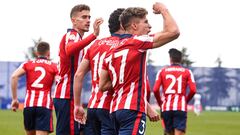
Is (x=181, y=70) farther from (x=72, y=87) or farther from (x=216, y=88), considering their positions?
(x=216, y=88)

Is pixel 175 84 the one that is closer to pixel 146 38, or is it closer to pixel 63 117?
pixel 63 117

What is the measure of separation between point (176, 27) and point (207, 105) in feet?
182

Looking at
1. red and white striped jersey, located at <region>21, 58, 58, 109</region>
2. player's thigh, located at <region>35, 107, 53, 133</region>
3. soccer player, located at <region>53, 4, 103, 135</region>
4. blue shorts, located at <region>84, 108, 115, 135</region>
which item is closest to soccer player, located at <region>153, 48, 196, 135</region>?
red and white striped jersey, located at <region>21, 58, 58, 109</region>

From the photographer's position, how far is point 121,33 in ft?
Answer: 28.1

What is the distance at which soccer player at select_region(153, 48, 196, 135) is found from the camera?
574 inches

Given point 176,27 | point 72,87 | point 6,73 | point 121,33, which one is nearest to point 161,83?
point 72,87

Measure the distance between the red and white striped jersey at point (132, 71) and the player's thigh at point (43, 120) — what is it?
515cm

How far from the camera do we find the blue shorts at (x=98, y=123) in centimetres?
866

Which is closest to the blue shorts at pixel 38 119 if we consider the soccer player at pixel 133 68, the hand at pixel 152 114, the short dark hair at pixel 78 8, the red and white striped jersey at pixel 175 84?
the red and white striped jersey at pixel 175 84

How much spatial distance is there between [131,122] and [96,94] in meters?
1.45

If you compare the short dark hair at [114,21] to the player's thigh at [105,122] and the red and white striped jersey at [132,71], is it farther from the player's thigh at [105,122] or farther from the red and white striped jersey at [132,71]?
the player's thigh at [105,122]

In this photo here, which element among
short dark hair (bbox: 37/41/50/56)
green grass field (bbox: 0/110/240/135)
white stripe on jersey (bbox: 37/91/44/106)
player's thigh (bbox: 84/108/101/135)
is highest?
short dark hair (bbox: 37/41/50/56)

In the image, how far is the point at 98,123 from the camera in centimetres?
905

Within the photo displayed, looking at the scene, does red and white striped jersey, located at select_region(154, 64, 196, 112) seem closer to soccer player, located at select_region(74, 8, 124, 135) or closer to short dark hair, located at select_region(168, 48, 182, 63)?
short dark hair, located at select_region(168, 48, 182, 63)
